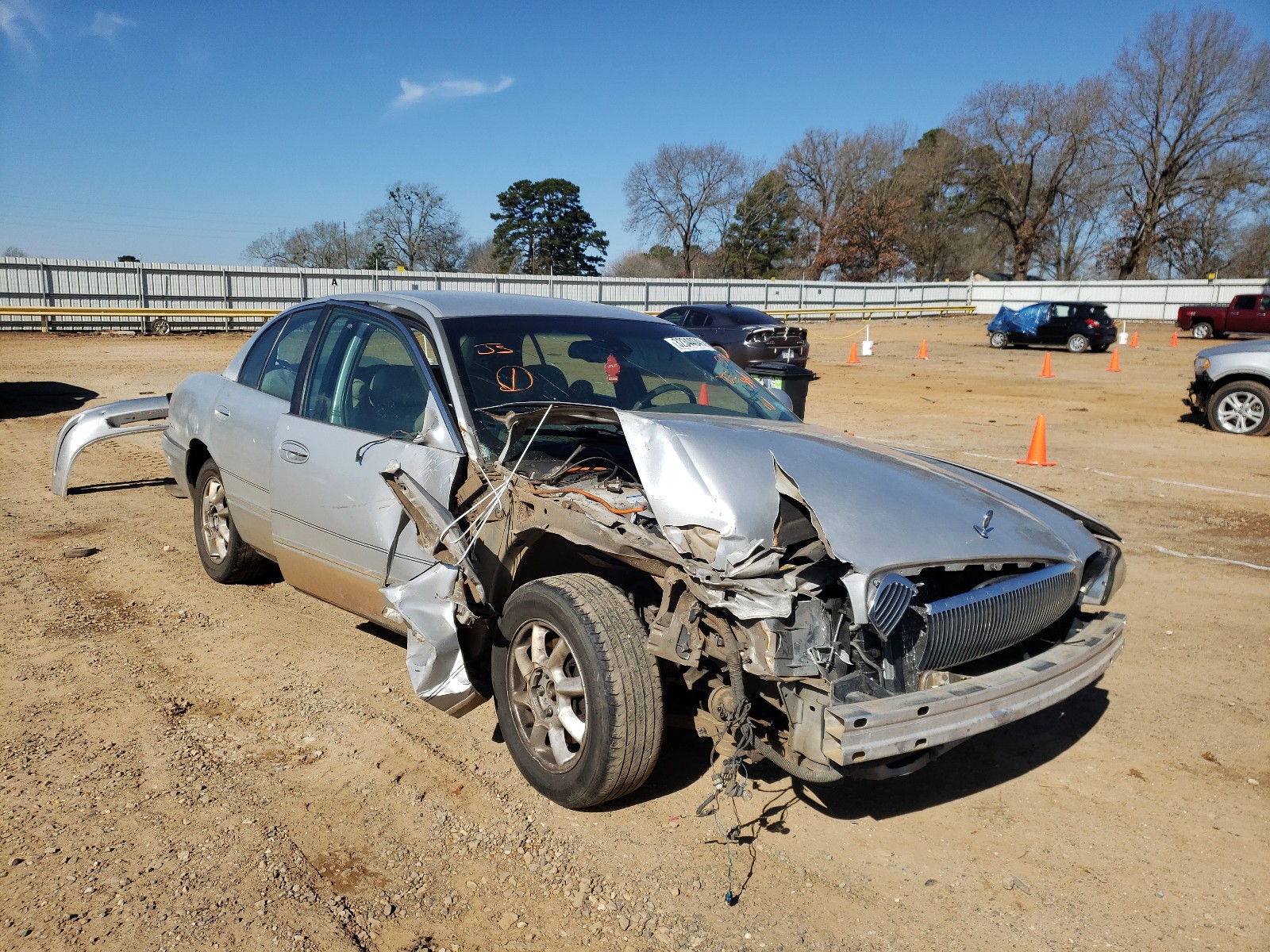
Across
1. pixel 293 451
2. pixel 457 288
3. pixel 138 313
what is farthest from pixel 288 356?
pixel 138 313

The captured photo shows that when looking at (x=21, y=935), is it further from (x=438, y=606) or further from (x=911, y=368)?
(x=911, y=368)

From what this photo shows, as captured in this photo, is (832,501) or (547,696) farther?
(547,696)

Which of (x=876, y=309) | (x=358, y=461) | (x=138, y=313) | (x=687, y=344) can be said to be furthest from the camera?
(x=876, y=309)

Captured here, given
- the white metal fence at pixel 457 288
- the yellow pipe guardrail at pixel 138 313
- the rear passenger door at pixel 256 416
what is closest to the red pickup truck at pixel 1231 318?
the white metal fence at pixel 457 288

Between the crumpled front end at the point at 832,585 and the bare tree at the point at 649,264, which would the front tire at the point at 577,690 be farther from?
the bare tree at the point at 649,264

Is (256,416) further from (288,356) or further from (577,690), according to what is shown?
(577,690)

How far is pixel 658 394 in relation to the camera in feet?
14.1

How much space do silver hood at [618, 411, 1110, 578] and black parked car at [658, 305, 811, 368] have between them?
16891mm

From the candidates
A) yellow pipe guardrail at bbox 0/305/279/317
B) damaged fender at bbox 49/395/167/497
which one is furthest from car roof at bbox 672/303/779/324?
yellow pipe guardrail at bbox 0/305/279/317

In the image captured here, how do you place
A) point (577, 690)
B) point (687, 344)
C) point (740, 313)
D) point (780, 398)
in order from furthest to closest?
point (740, 313) → point (780, 398) → point (687, 344) → point (577, 690)

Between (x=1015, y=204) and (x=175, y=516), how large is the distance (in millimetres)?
60919

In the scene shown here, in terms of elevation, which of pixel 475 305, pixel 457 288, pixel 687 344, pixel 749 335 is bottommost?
pixel 687 344

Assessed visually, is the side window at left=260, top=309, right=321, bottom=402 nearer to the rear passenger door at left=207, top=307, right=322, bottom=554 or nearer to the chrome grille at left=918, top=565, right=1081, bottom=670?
the rear passenger door at left=207, top=307, right=322, bottom=554

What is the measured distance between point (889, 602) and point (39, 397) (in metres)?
15.7
